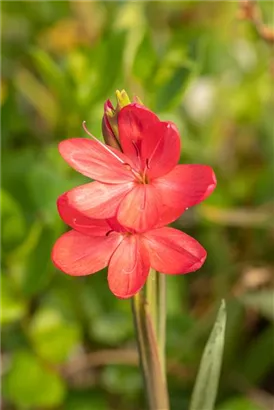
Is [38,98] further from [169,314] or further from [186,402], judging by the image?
[186,402]

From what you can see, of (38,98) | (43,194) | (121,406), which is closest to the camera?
(43,194)

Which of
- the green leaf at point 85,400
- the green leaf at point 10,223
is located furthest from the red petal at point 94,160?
the green leaf at point 85,400

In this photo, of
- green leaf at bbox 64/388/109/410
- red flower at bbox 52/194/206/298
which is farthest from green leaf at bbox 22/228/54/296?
red flower at bbox 52/194/206/298

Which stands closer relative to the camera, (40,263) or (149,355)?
(149,355)

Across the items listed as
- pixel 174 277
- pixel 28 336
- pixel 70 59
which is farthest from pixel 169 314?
pixel 70 59

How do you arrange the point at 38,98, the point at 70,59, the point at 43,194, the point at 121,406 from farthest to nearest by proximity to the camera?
1. the point at 38,98
2. the point at 70,59
3. the point at 121,406
4. the point at 43,194

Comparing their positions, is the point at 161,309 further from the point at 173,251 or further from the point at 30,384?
the point at 30,384

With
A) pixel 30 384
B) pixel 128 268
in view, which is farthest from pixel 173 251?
pixel 30 384
